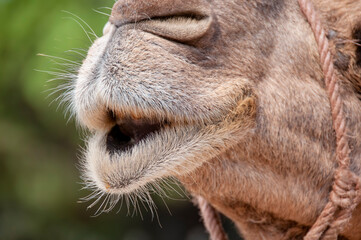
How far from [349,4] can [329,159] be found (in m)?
0.59

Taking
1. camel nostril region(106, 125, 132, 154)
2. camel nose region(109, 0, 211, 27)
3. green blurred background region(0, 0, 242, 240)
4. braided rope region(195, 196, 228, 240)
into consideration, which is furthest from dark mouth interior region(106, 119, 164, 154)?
green blurred background region(0, 0, 242, 240)

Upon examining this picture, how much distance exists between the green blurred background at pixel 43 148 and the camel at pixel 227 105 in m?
2.37

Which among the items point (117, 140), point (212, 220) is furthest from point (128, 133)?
point (212, 220)

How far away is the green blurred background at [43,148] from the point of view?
206 inches

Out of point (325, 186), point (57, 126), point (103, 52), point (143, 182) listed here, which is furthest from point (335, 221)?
point (57, 126)

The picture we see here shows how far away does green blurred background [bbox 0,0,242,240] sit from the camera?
5.23 metres

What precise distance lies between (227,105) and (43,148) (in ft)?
15.8

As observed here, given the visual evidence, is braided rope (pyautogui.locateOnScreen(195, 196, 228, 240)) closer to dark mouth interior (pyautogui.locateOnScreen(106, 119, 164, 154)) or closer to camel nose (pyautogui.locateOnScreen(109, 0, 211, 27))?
dark mouth interior (pyautogui.locateOnScreen(106, 119, 164, 154))

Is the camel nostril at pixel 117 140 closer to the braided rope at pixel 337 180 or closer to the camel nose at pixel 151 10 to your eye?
the camel nose at pixel 151 10

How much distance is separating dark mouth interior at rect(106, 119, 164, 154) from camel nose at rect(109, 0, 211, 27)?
0.32 meters

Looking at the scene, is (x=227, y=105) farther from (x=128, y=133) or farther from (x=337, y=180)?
(x=337, y=180)

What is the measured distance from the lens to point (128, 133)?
2217mm

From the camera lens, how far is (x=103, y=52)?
2154mm

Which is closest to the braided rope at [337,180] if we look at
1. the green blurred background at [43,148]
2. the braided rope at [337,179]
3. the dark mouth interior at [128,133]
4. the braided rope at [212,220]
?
the braided rope at [337,179]
